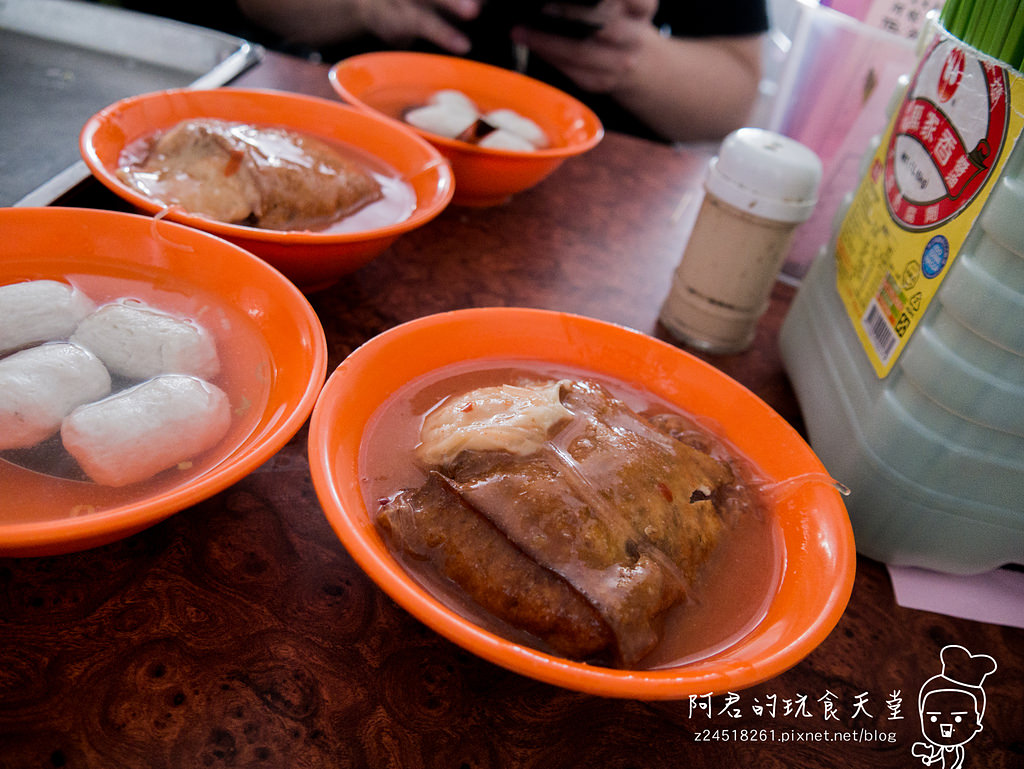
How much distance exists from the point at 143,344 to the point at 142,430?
202 millimetres

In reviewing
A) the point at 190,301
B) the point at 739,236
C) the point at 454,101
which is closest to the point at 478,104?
the point at 454,101

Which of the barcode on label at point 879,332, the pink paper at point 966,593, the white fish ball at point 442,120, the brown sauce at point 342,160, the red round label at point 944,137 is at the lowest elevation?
the pink paper at point 966,593

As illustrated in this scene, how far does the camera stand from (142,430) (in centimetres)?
88

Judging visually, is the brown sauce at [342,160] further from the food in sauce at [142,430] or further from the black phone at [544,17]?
the black phone at [544,17]

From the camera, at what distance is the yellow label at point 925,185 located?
953 mm

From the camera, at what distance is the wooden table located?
757 millimetres

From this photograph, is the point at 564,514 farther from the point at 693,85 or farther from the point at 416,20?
the point at 693,85

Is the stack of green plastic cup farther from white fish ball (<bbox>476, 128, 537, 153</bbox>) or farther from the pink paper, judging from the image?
white fish ball (<bbox>476, 128, 537, 153</bbox>)

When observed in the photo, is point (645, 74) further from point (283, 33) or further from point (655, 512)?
point (655, 512)

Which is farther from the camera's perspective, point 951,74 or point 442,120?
point 442,120

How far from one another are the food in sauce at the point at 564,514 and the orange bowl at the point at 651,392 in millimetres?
57

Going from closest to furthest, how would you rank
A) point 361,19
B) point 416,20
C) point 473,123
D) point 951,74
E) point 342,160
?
point 951,74
point 342,160
point 473,123
point 416,20
point 361,19

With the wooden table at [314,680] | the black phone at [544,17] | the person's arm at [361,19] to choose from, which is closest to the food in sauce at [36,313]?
the wooden table at [314,680]

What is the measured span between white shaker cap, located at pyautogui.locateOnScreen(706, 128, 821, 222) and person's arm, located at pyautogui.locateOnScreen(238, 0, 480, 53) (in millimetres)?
1498
